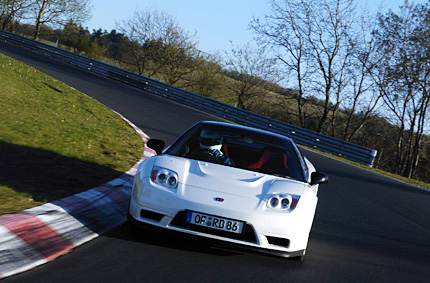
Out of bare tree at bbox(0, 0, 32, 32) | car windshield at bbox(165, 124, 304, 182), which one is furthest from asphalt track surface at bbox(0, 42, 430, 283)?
bare tree at bbox(0, 0, 32, 32)

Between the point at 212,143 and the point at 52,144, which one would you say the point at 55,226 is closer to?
the point at 212,143

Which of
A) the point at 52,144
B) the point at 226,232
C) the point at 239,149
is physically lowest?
the point at 52,144

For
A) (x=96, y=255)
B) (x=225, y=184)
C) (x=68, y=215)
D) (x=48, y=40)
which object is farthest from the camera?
(x=48, y=40)

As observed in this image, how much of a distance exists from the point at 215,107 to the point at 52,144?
17.7 metres

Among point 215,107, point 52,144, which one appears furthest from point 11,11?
point 52,144

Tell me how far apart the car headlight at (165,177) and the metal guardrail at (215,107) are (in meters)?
17.1

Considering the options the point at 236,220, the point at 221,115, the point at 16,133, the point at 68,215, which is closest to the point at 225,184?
the point at 236,220

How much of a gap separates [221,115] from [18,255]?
855 inches

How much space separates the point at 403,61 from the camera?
31.2 metres

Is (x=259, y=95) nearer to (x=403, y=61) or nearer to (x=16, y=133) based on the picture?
(x=403, y=61)

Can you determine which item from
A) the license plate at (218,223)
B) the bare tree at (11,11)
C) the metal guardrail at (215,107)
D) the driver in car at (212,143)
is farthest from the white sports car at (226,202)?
the bare tree at (11,11)

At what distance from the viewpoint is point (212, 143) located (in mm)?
5598

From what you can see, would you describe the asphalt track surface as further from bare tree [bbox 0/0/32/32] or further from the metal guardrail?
bare tree [bbox 0/0/32/32]

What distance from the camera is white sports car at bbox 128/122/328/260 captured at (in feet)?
13.3
